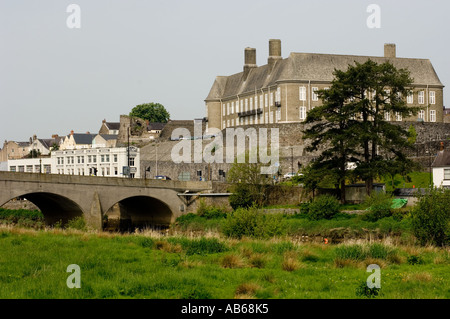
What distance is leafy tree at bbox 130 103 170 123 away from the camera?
163 m

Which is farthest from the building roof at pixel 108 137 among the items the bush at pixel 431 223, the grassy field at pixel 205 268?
the grassy field at pixel 205 268

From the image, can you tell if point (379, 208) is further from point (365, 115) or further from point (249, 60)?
point (249, 60)

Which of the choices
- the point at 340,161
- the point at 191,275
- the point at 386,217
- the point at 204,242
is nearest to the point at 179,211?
the point at 340,161

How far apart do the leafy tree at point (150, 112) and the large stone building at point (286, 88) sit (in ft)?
170

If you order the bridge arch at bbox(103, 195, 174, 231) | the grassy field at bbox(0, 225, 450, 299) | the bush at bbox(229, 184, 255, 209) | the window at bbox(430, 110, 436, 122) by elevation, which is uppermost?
the window at bbox(430, 110, 436, 122)

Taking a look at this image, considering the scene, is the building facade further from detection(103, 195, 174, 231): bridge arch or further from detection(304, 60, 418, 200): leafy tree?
detection(304, 60, 418, 200): leafy tree

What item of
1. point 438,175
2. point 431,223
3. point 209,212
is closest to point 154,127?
point 209,212

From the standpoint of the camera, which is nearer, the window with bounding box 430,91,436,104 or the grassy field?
the grassy field

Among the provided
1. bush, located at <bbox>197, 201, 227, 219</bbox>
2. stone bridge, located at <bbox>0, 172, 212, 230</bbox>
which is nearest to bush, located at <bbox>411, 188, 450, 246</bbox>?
bush, located at <bbox>197, 201, 227, 219</bbox>

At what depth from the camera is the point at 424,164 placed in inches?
2872

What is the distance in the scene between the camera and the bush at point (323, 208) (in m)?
55.9

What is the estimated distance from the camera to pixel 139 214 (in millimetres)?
71875

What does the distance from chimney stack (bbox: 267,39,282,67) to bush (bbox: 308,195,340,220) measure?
1869 inches

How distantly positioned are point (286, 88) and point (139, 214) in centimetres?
3207
